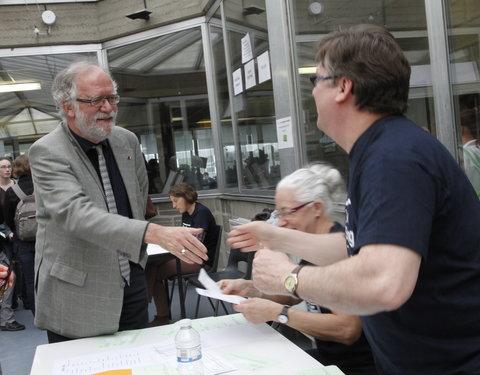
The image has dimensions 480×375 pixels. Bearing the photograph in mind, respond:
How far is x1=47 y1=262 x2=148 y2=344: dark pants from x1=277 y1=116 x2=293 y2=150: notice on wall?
2358 mm

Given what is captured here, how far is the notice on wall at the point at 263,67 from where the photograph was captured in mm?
4586

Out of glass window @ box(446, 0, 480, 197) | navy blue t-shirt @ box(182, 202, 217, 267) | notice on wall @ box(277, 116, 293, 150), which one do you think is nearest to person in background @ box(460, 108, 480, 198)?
glass window @ box(446, 0, 480, 197)

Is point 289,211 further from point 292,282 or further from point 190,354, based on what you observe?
point 292,282

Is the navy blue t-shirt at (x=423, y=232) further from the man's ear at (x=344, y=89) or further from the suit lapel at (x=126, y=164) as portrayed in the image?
the suit lapel at (x=126, y=164)

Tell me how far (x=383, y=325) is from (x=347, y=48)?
66cm

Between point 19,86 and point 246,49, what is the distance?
12.5 ft

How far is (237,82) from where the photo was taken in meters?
5.57

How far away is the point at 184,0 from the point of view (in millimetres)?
6445

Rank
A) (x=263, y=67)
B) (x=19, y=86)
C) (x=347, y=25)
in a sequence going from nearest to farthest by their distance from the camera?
(x=347, y=25) → (x=263, y=67) → (x=19, y=86)

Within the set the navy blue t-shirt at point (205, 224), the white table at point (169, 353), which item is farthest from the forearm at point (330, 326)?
the navy blue t-shirt at point (205, 224)

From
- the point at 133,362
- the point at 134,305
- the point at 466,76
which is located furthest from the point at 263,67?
the point at 133,362

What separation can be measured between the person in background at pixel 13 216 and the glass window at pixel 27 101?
6.95ft

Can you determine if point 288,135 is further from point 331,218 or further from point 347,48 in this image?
point 347,48

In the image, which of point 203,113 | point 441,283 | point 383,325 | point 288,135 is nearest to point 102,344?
point 383,325
